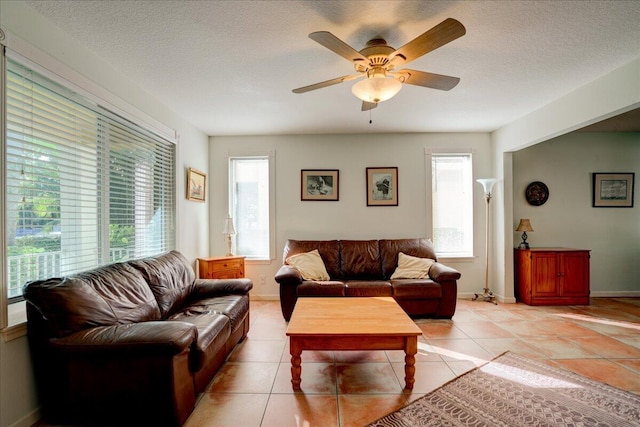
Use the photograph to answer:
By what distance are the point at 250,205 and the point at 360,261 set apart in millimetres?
1929

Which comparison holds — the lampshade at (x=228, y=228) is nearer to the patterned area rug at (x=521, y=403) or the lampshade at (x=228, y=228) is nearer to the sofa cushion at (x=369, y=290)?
the sofa cushion at (x=369, y=290)

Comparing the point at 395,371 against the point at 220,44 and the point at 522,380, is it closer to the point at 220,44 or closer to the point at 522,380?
the point at 522,380

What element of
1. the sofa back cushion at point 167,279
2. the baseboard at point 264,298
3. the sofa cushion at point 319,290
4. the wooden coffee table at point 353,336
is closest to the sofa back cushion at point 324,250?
the sofa cushion at point 319,290

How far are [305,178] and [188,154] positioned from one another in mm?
1684

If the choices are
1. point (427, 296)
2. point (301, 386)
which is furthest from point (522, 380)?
point (301, 386)

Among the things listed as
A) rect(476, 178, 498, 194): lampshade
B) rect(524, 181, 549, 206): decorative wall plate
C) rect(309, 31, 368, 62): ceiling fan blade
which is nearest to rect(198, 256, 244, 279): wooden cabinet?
rect(309, 31, 368, 62): ceiling fan blade

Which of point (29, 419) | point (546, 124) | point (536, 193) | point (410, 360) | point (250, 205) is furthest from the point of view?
point (250, 205)

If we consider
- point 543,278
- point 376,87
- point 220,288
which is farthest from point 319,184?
point 543,278

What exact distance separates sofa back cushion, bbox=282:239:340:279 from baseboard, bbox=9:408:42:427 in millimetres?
2778

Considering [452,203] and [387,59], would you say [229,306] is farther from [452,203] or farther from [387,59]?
→ [452,203]

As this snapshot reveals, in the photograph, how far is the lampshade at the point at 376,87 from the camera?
2.00 metres

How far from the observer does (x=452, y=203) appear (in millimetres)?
4852

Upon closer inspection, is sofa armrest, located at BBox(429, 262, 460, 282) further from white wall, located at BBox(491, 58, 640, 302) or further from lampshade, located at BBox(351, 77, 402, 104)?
lampshade, located at BBox(351, 77, 402, 104)

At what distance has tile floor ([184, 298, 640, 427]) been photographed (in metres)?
2.05
